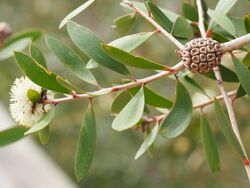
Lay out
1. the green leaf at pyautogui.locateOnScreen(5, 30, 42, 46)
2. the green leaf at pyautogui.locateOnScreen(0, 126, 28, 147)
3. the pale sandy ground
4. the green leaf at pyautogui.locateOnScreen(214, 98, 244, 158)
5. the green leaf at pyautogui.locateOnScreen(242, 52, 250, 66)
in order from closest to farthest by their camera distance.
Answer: the green leaf at pyautogui.locateOnScreen(214, 98, 244, 158)
the green leaf at pyautogui.locateOnScreen(242, 52, 250, 66)
the green leaf at pyautogui.locateOnScreen(0, 126, 28, 147)
the green leaf at pyautogui.locateOnScreen(5, 30, 42, 46)
the pale sandy ground

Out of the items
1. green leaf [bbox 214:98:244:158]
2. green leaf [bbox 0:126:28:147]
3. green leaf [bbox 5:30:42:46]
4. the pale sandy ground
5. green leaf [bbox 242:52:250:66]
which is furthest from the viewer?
the pale sandy ground

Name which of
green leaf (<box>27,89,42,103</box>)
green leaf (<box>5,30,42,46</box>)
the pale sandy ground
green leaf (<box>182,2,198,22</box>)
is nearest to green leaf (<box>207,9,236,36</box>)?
green leaf (<box>182,2,198,22</box>)

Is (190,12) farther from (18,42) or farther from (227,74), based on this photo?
(18,42)

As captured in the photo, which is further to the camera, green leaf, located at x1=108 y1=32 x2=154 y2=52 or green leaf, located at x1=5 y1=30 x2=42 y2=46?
green leaf, located at x1=5 y1=30 x2=42 y2=46

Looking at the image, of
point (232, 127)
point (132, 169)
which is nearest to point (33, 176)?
point (132, 169)

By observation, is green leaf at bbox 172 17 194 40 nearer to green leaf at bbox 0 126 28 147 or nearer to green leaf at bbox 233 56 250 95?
green leaf at bbox 233 56 250 95

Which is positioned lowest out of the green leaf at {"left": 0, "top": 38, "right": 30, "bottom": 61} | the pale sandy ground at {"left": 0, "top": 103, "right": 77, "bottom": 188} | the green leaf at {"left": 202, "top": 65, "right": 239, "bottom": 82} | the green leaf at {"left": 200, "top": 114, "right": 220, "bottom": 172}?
the pale sandy ground at {"left": 0, "top": 103, "right": 77, "bottom": 188}

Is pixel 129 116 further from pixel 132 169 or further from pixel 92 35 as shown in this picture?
pixel 132 169
